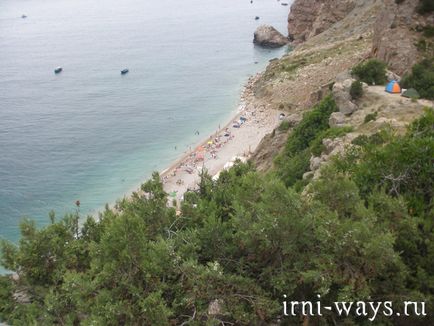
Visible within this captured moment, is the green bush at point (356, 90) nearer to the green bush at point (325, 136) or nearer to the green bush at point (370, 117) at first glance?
the green bush at point (370, 117)

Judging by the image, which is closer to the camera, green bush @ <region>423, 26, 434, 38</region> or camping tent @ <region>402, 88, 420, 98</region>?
camping tent @ <region>402, 88, 420, 98</region>

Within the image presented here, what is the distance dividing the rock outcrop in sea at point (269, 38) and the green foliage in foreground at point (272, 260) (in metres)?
92.1

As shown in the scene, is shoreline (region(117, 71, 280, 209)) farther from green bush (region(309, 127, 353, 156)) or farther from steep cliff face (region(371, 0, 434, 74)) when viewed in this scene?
green bush (region(309, 127, 353, 156))

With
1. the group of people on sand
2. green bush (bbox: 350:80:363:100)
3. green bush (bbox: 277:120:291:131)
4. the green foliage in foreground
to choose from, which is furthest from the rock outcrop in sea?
the green foliage in foreground

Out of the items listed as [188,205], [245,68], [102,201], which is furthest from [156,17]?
[188,205]

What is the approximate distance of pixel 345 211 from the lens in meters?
12.4

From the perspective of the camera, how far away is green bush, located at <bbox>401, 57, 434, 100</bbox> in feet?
95.2

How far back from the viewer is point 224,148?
55.8m

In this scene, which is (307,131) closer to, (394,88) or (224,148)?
(394,88)

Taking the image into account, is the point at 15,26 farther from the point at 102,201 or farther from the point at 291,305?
the point at 291,305

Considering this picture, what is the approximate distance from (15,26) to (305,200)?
159 meters

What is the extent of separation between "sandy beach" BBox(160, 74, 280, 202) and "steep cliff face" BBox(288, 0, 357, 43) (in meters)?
29.8

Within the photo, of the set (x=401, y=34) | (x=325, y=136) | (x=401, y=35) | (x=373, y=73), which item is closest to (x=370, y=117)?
(x=325, y=136)

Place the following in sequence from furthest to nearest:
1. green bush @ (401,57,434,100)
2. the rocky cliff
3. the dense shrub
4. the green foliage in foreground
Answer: the rocky cliff < the dense shrub < green bush @ (401,57,434,100) < the green foliage in foreground
